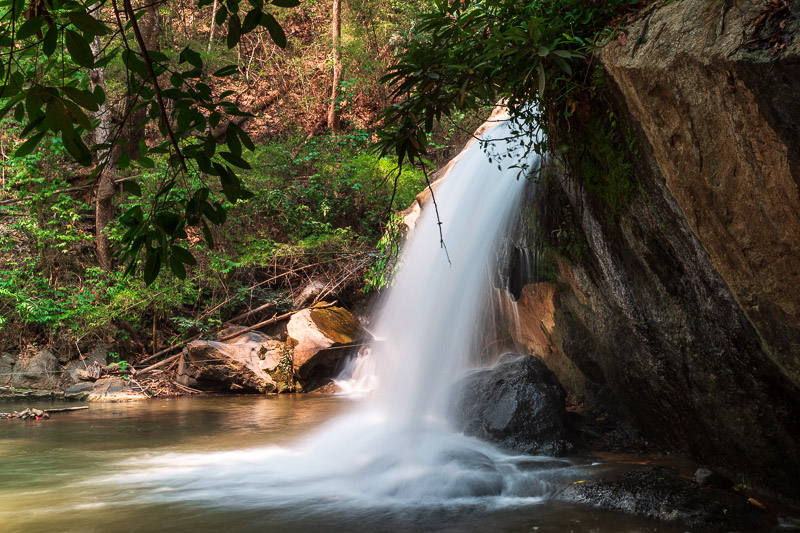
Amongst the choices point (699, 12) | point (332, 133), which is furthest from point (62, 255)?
point (699, 12)

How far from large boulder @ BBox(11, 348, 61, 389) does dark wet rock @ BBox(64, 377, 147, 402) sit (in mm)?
818

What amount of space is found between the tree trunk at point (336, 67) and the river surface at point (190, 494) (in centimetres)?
1212

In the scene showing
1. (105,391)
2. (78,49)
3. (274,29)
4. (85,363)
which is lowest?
(105,391)

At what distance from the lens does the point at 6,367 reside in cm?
1198

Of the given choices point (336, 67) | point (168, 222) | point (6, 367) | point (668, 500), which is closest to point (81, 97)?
point (168, 222)

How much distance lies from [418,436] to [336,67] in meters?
14.0

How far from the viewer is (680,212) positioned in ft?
11.7

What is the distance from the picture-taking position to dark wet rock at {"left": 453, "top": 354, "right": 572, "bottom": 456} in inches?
233

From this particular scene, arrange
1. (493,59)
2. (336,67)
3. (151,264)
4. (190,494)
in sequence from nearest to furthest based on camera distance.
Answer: (151,264)
(493,59)
(190,494)
(336,67)

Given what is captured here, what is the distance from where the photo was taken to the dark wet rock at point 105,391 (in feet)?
35.0

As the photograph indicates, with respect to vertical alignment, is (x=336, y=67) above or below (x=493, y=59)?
above

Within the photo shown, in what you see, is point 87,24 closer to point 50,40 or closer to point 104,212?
point 50,40

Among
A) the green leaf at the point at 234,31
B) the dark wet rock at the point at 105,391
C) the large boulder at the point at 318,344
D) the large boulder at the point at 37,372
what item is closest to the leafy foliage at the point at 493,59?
the green leaf at the point at 234,31

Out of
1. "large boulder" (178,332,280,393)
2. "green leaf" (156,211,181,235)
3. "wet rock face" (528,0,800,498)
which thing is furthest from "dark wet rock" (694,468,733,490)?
"large boulder" (178,332,280,393)
